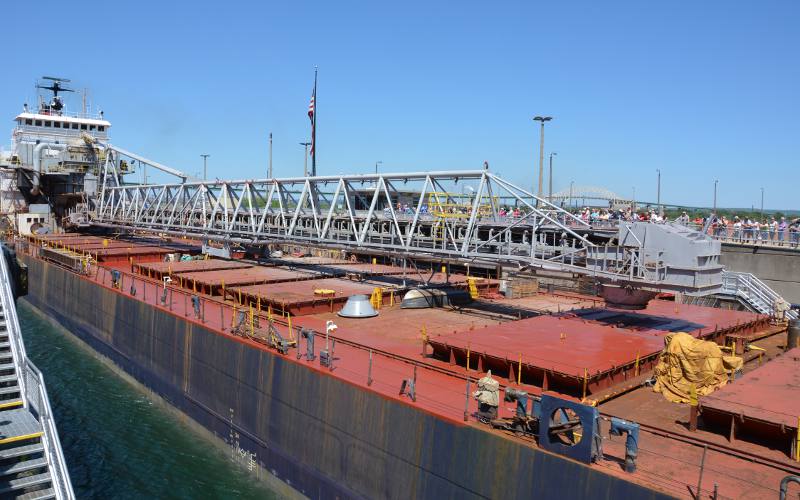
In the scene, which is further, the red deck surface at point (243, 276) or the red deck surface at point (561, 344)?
the red deck surface at point (243, 276)

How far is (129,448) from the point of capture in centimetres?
2220

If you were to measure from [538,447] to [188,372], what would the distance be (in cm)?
1654

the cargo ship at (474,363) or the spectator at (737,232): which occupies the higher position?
the spectator at (737,232)

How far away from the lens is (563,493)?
38.0ft

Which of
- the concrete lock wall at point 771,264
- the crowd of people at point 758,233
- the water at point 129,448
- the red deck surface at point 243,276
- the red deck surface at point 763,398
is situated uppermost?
the crowd of people at point 758,233

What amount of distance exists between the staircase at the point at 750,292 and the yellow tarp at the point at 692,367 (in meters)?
14.5

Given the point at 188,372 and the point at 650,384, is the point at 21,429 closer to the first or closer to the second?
the point at 188,372

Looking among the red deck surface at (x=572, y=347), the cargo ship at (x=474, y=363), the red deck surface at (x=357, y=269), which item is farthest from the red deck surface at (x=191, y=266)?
the red deck surface at (x=572, y=347)

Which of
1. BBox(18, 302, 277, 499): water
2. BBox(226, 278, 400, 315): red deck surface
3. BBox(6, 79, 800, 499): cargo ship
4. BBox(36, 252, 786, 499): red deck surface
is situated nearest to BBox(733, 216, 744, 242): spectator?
BBox(6, 79, 800, 499): cargo ship

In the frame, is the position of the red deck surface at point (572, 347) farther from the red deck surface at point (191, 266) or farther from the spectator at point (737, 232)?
the red deck surface at point (191, 266)

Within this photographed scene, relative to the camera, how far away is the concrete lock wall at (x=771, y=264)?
106 ft

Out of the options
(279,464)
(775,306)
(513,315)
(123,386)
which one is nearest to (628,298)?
(513,315)

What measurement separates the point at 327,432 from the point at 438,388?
353 centimetres

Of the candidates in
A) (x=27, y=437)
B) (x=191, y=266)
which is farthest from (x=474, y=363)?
(x=191, y=266)
